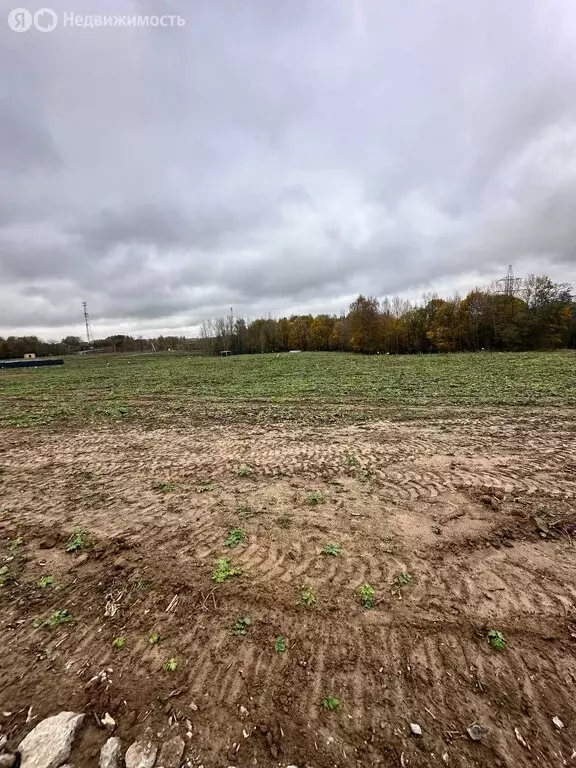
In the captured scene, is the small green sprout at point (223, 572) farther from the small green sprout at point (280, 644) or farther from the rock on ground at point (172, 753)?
the rock on ground at point (172, 753)

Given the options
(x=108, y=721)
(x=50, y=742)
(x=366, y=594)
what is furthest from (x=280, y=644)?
(x=50, y=742)

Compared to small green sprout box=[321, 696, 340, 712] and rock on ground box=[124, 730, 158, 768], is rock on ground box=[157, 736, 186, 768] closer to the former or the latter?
rock on ground box=[124, 730, 158, 768]

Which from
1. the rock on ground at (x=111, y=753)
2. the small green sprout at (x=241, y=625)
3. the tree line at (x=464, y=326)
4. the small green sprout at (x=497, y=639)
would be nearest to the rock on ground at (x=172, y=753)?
the rock on ground at (x=111, y=753)

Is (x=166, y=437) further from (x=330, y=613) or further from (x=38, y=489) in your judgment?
(x=330, y=613)

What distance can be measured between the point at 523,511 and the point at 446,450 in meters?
2.94

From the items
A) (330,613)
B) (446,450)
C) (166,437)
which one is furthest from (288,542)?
(166,437)

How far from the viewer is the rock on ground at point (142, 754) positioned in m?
2.38

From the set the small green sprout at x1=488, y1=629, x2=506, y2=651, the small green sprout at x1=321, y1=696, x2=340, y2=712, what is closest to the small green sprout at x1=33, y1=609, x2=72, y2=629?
the small green sprout at x1=321, y1=696, x2=340, y2=712

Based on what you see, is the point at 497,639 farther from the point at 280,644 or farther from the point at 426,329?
the point at 426,329

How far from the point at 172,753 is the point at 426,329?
2798 inches

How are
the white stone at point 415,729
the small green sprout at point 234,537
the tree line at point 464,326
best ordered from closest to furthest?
the white stone at point 415,729
the small green sprout at point 234,537
the tree line at point 464,326

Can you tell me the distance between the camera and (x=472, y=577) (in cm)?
405

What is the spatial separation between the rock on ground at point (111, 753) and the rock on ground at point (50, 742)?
0.82ft

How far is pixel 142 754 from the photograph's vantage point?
244 centimetres
